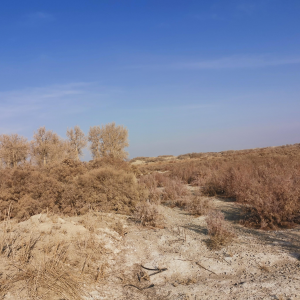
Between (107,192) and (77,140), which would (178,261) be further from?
(77,140)

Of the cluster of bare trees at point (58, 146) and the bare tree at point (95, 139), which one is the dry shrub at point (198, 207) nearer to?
the cluster of bare trees at point (58, 146)

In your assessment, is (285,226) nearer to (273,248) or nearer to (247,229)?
(247,229)

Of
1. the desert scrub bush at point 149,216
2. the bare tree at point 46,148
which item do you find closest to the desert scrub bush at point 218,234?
the desert scrub bush at point 149,216

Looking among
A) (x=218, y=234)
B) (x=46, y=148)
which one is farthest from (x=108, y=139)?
(x=218, y=234)

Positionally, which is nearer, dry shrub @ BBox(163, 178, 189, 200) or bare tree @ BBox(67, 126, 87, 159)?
dry shrub @ BBox(163, 178, 189, 200)

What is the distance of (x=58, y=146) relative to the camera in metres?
34.4

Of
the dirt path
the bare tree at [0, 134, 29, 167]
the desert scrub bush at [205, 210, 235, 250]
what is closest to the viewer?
the dirt path

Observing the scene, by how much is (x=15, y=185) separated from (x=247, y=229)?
25.7ft

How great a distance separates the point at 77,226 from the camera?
661 cm

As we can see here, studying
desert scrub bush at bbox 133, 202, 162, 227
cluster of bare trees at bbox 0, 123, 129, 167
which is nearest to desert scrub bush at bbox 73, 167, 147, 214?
desert scrub bush at bbox 133, 202, 162, 227

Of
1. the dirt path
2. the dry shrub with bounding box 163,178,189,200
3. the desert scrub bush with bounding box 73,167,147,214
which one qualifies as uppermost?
the desert scrub bush with bounding box 73,167,147,214

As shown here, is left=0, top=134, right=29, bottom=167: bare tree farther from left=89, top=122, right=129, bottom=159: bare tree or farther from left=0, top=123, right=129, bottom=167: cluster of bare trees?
left=89, top=122, right=129, bottom=159: bare tree

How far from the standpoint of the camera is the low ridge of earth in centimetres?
402

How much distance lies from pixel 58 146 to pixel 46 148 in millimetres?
1643
